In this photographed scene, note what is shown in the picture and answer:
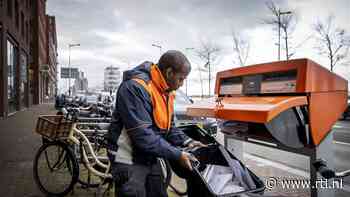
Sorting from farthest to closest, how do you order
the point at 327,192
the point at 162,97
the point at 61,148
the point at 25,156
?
the point at 25,156
the point at 61,148
the point at 327,192
the point at 162,97

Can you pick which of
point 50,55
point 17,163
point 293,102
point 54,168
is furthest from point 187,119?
point 50,55

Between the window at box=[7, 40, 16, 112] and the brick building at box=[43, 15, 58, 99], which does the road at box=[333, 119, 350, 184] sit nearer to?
the window at box=[7, 40, 16, 112]

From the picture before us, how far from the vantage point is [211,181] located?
2527mm

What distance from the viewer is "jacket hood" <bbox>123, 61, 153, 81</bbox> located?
2279mm

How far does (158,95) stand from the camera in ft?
7.47

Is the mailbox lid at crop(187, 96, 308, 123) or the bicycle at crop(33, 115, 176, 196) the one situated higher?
the mailbox lid at crop(187, 96, 308, 123)

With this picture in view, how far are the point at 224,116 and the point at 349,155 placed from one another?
6.57 meters

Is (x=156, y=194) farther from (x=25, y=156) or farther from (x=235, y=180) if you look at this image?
(x=25, y=156)

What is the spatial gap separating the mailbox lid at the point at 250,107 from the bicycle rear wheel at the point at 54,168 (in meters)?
2.15

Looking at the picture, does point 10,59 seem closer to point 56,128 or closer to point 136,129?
point 56,128

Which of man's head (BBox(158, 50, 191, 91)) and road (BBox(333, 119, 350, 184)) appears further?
road (BBox(333, 119, 350, 184))

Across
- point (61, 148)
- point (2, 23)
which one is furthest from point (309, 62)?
point (2, 23)

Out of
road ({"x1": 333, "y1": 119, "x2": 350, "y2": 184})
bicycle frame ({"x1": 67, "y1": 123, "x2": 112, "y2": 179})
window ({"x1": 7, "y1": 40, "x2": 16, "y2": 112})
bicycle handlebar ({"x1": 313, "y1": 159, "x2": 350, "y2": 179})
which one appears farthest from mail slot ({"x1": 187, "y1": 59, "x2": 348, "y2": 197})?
window ({"x1": 7, "y1": 40, "x2": 16, "y2": 112})

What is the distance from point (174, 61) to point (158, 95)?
0.85 feet
